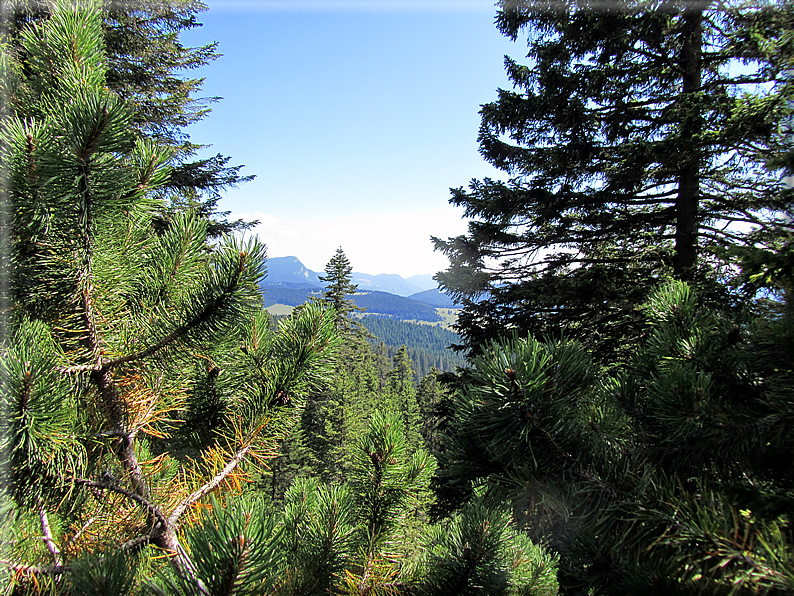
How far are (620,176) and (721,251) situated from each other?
18.6 feet

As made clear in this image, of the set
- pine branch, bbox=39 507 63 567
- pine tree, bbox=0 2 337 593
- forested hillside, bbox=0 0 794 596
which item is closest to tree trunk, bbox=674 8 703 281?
forested hillside, bbox=0 0 794 596

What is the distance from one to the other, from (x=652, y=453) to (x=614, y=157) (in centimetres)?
726

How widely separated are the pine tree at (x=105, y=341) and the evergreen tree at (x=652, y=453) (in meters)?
0.94

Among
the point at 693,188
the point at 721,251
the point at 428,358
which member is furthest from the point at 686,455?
the point at 428,358

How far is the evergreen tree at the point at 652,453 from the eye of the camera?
955 mm

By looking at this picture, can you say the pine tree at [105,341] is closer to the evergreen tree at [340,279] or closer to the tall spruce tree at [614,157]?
the tall spruce tree at [614,157]

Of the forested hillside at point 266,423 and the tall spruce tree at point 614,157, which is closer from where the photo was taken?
the forested hillside at point 266,423

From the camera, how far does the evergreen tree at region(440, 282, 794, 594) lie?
3.13 ft

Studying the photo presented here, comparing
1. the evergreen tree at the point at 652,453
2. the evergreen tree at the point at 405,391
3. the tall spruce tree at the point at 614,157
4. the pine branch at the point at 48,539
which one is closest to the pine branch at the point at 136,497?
the pine branch at the point at 48,539

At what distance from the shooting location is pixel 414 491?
1.82 m

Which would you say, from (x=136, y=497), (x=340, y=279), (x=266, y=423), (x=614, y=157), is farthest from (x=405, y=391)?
(x=136, y=497)

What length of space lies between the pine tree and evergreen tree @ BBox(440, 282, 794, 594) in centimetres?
94

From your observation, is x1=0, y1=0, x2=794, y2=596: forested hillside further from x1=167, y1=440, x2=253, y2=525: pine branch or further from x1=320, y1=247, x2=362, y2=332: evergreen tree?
x1=320, y1=247, x2=362, y2=332: evergreen tree

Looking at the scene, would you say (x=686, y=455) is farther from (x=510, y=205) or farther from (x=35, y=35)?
(x=510, y=205)
